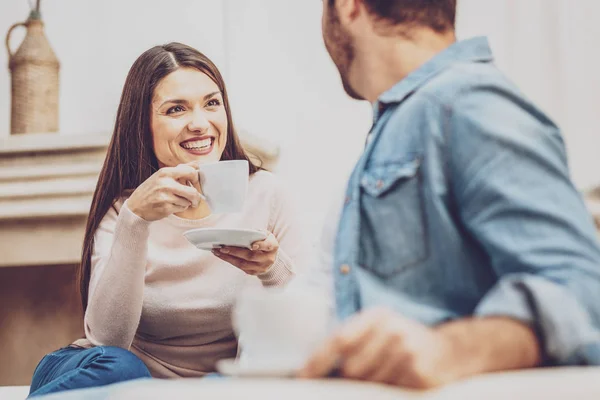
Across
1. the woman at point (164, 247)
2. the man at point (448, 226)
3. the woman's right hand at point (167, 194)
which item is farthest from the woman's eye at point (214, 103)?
the man at point (448, 226)

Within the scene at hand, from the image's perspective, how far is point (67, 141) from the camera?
2129 mm

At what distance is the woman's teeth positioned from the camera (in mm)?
1630

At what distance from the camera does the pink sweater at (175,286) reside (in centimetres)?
140

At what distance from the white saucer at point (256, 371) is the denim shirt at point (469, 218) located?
137 millimetres

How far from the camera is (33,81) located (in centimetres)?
231

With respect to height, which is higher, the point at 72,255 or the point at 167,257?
the point at 167,257

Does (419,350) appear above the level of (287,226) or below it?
above

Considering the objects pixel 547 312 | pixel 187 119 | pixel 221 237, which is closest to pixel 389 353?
pixel 547 312

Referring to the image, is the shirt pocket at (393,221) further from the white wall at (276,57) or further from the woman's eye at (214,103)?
the white wall at (276,57)

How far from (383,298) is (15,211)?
63.7 inches

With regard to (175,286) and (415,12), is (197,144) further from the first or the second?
(415,12)

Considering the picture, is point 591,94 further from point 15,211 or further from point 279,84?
point 15,211

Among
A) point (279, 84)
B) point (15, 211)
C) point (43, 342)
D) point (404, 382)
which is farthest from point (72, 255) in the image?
point (404, 382)

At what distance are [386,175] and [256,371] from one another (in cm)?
24
